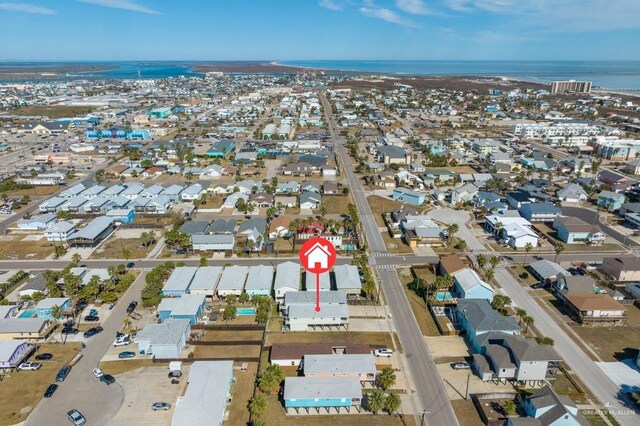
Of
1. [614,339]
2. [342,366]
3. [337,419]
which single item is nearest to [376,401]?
Answer: [337,419]

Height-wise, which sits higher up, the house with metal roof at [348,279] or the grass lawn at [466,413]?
the house with metal roof at [348,279]

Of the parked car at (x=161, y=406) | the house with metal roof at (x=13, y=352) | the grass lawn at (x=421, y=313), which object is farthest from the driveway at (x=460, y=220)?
the house with metal roof at (x=13, y=352)

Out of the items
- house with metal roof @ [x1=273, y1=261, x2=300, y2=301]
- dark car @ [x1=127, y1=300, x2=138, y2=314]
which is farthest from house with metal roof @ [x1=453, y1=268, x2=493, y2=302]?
dark car @ [x1=127, y1=300, x2=138, y2=314]

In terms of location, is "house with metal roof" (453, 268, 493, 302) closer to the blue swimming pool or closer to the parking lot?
the blue swimming pool

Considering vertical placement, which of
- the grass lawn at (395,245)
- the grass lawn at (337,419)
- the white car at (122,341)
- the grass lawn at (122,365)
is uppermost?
the grass lawn at (395,245)

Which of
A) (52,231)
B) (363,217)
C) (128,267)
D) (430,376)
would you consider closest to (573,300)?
(430,376)

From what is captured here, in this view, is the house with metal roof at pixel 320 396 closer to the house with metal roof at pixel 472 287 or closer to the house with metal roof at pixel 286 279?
the house with metal roof at pixel 286 279
